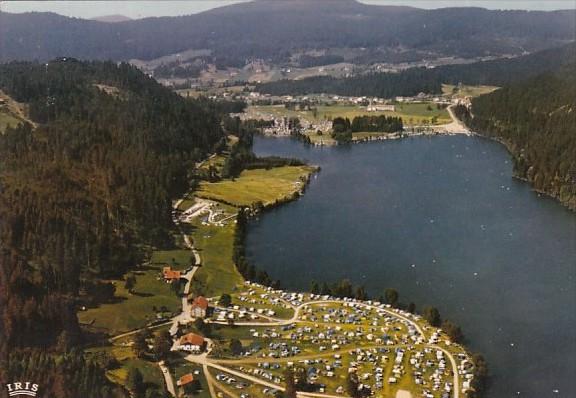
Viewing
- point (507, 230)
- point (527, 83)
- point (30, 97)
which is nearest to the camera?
point (507, 230)

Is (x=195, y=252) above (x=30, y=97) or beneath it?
beneath

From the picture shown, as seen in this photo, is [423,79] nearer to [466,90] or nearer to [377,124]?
[466,90]

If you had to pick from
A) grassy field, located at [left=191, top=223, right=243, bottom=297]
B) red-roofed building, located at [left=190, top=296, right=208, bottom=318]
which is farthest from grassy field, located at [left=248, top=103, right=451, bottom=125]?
red-roofed building, located at [left=190, top=296, right=208, bottom=318]

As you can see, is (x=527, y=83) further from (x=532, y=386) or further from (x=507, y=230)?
(x=532, y=386)

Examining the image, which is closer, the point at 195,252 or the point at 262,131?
the point at 195,252

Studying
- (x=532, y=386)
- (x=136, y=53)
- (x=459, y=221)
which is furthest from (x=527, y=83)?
(x=136, y=53)

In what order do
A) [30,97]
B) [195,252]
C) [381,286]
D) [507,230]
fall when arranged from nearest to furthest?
[381,286] → [195,252] → [507,230] → [30,97]

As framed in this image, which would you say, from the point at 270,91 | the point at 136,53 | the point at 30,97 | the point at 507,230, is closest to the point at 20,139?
the point at 30,97
